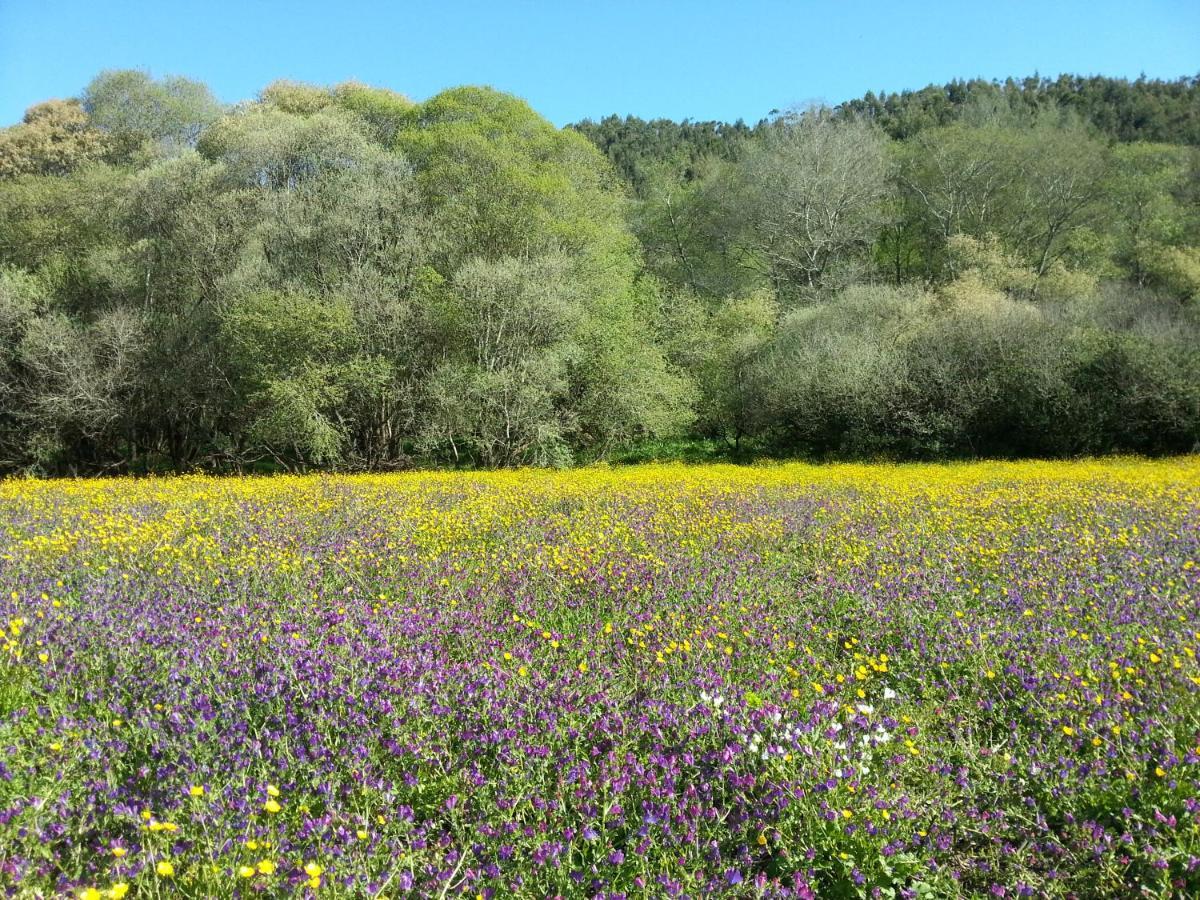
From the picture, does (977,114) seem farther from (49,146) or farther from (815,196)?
(49,146)

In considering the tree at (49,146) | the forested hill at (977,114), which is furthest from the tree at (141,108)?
the forested hill at (977,114)

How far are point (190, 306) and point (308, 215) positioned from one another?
6447 mm

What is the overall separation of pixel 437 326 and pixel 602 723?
21.9m

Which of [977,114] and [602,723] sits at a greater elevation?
[977,114]

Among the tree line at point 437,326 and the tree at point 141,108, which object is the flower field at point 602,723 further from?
the tree at point 141,108

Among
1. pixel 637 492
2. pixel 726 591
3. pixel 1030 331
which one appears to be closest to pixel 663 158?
pixel 1030 331

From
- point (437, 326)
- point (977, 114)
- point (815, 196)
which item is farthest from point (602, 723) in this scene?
point (977, 114)

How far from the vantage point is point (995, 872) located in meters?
2.76

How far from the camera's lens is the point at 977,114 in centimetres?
4594

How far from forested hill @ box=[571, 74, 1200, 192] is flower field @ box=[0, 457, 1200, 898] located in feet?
136

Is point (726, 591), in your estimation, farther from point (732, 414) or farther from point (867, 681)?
point (732, 414)

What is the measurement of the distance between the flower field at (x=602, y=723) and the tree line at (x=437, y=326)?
1638 centimetres

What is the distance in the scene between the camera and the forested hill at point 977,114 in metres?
49.2

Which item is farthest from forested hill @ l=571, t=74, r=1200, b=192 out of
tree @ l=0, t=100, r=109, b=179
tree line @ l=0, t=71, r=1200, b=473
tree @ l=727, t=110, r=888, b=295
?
tree @ l=0, t=100, r=109, b=179
